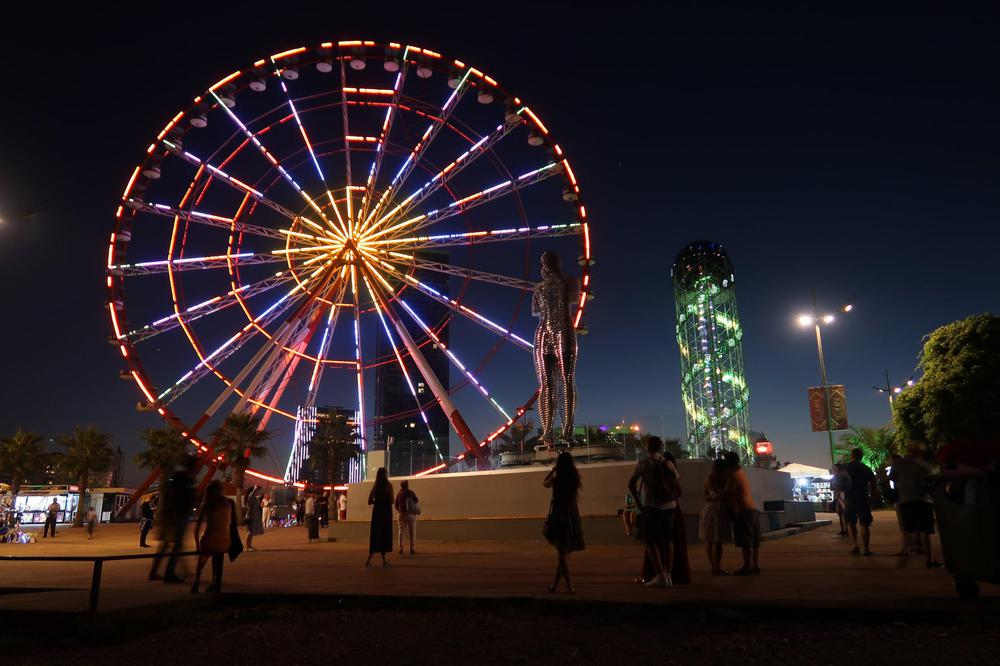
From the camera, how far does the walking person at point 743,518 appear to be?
8.05 metres

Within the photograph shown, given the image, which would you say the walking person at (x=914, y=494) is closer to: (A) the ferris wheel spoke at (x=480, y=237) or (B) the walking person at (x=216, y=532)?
(B) the walking person at (x=216, y=532)

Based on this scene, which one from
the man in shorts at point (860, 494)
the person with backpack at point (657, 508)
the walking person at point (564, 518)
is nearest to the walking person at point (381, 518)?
the walking person at point (564, 518)

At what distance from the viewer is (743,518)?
823 cm

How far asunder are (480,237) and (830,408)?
14743 mm

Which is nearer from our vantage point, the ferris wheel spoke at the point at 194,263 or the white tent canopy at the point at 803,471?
the ferris wheel spoke at the point at 194,263

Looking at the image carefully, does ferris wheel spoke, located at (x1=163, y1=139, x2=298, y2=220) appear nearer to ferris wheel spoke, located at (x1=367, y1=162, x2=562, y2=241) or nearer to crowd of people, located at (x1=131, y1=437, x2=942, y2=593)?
ferris wheel spoke, located at (x1=367, y1=162, x2=562, y2=241)

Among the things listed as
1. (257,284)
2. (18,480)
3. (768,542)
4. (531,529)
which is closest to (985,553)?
(768,542)

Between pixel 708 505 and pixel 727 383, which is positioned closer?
pixel 708 505

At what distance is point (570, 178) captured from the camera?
2495cm

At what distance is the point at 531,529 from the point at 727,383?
46944 millimetres

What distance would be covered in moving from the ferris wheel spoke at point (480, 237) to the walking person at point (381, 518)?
15.3m

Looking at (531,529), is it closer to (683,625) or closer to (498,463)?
(498,463)

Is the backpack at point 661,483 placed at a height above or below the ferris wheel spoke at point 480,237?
below

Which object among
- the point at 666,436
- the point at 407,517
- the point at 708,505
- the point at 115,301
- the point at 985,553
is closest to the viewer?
the point at 985,553
